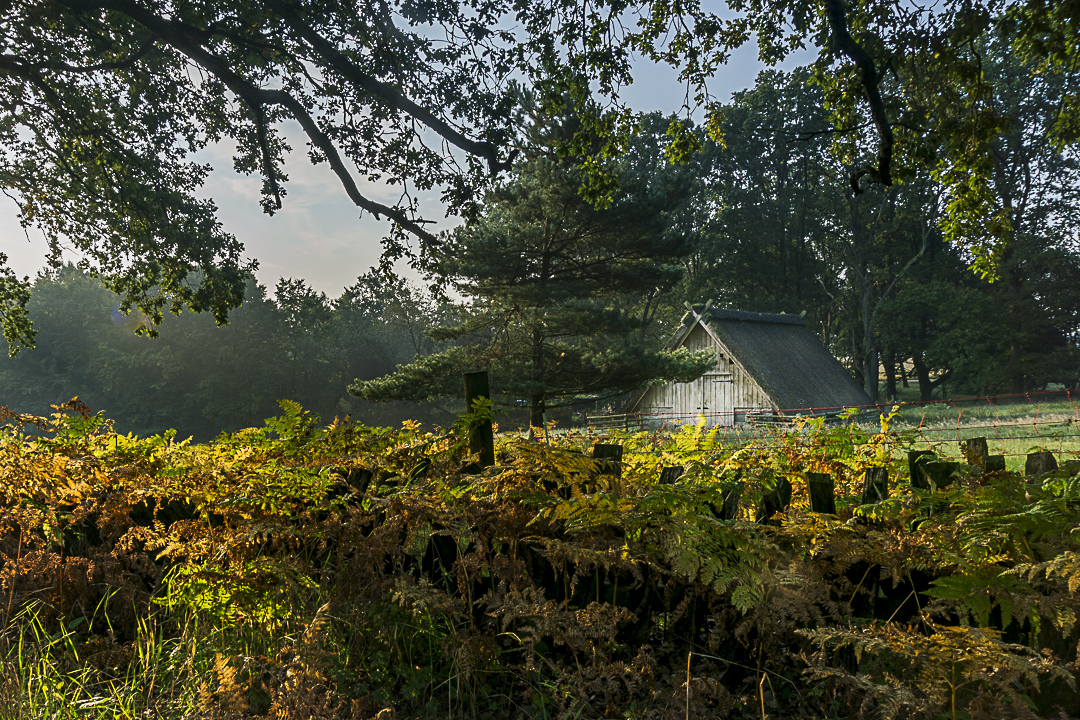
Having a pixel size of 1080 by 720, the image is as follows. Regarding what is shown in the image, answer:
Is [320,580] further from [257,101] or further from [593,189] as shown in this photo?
[257,101]

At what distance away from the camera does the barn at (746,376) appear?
81.9 ft

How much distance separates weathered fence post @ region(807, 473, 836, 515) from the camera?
228cm

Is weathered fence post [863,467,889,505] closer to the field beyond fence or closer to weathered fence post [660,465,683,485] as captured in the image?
weathered fence post [660,465,683,485]

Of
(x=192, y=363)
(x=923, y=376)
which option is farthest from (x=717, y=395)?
(x=192, y=363)

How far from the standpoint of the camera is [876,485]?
2629mm

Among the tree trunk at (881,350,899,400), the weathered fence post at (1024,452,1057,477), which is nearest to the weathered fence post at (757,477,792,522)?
the weathered fence post at (1024,452,1057,477)

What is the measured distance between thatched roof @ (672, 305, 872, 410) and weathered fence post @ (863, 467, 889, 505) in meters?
22.3

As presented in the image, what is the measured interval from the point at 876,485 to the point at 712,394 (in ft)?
81.7

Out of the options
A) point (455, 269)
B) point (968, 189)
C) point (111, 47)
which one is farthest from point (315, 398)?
point (968, 189)

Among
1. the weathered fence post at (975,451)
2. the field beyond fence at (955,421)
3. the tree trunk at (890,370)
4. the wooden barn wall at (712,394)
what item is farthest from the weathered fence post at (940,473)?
the tree trunk at (890,370)

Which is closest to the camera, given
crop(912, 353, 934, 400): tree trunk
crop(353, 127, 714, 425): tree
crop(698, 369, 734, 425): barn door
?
crop(353, 127, 714, 425): tree

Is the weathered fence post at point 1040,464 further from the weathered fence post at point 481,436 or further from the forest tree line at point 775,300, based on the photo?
the forest tree line at point 775,300

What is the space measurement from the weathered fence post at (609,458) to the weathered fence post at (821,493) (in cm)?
74

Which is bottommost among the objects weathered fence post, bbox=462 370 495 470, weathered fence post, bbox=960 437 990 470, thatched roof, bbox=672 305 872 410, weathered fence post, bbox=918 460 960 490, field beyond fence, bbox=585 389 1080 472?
field beyond fence, bbox=585 389 1080 472
